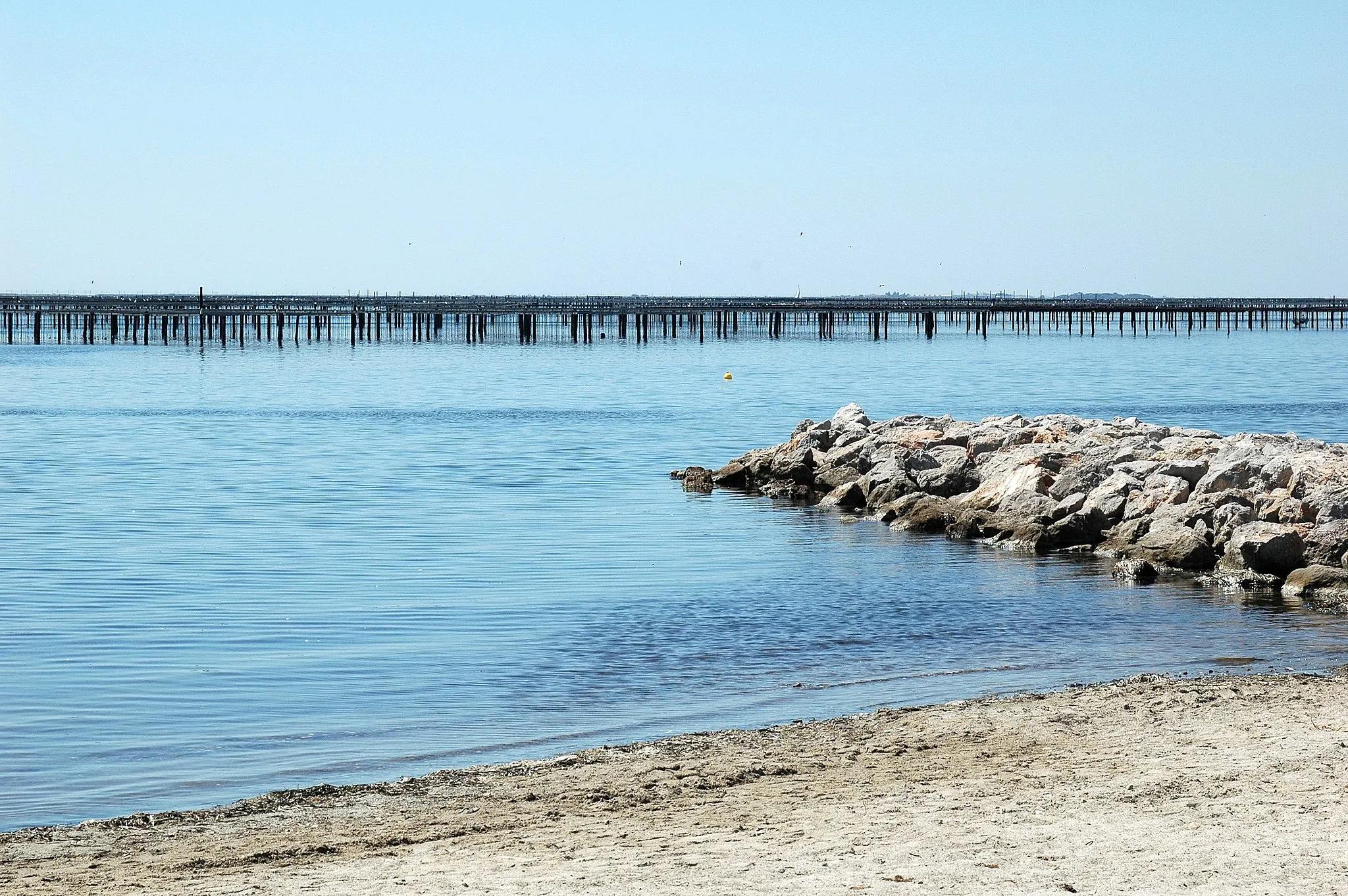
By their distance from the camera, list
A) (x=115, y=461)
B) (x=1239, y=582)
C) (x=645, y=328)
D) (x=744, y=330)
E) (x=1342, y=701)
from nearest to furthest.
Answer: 1. (x=1342, y=701)
2. (x=1239, y=582)
3. (x=115, y=461)
4. (x=645, y=328)
5. (x=744, y=330)

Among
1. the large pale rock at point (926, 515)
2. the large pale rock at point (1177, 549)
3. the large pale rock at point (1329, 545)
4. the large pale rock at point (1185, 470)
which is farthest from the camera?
the large pale rock at point (926, 515)

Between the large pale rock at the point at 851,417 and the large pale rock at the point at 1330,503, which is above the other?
the large pale rock at the point at 851,417

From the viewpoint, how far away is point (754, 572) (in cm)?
1789

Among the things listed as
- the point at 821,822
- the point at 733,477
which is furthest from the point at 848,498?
the point at 821,822

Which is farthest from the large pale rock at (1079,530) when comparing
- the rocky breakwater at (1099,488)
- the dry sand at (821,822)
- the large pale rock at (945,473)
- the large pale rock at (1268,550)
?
the dry sand at (821,822)

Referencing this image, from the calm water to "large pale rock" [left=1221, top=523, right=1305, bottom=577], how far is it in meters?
0.74

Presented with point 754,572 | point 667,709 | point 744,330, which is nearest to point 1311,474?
point 754,572

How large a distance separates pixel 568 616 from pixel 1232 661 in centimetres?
581

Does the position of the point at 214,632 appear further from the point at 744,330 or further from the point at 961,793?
the point at 744,330

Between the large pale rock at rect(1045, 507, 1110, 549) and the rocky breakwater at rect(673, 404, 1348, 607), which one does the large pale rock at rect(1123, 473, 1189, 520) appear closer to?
the rocky breakwater at rect(673, 404, 1348, 607)

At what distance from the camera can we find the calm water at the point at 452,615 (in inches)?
402

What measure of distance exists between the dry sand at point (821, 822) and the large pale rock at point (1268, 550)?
21.8ft

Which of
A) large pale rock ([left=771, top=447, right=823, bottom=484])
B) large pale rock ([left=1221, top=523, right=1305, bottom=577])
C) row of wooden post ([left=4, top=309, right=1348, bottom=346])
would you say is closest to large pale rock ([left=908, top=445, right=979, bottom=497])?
large pale rock ([left=771, top=447, right=823, bottom=484])

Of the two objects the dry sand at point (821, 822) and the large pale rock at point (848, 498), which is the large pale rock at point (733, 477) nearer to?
the large pale rock at point (848, 498)
